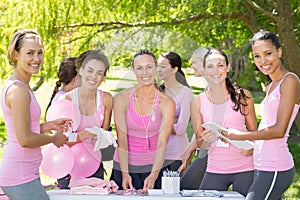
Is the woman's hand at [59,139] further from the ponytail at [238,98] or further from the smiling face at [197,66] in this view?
the ponytail at [238,98]

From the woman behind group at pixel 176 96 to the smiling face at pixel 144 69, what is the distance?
140mm

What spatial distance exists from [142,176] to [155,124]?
0.38m

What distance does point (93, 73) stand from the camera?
3945 mm

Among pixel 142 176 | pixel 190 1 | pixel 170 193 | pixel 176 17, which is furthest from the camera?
pixel 176 17

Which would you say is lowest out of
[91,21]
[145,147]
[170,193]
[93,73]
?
[170,193]

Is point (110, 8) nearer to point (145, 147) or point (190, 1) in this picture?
point (190, 1)

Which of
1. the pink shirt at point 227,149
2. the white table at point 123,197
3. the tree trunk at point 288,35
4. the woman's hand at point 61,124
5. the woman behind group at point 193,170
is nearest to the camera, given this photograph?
the white table at point 123,197

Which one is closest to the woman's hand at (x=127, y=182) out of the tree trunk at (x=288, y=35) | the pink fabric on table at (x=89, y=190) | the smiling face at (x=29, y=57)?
the pink fabric on table at (x=89, y=190)

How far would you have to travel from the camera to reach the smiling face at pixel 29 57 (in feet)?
11.6

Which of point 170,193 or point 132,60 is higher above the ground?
point 132,60

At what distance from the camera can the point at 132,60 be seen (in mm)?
4012

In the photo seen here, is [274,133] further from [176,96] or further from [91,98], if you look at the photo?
[91,98]

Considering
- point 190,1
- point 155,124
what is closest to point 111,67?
point 155,124

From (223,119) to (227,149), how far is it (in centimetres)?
19
